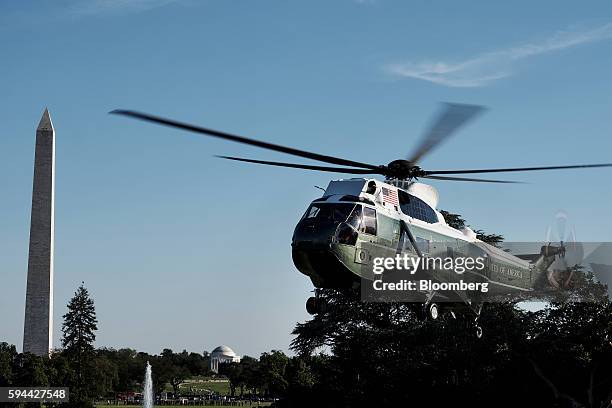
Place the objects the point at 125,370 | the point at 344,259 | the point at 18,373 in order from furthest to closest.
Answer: the point at 125,370 < the point at 18,373 < the point at 344,259

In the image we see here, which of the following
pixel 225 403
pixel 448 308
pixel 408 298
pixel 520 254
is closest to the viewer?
pixel 408 298

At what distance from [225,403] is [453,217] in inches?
3892

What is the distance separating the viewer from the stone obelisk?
10606 centimetres

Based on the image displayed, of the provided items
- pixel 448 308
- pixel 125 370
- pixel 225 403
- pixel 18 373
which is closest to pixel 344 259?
pixel 448 308

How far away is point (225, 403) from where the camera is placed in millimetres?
157000

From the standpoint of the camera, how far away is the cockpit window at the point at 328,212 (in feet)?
90.9

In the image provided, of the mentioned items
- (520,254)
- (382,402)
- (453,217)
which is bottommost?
(382,402)

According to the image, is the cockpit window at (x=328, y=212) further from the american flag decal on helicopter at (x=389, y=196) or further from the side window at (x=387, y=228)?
the american flag decal on helicopter at (x=389, y=196)

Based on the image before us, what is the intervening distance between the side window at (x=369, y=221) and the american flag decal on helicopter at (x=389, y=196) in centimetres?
99

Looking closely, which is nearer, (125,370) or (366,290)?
(366,290)

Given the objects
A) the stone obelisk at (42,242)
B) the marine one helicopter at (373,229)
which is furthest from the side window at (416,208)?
the stone obelisk at (42,242)

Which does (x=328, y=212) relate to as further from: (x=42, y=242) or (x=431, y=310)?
(x=42, y=242)

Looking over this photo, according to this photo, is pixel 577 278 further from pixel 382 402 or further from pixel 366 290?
pixel 366 290

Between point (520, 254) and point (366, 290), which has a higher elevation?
point (520, 254)
